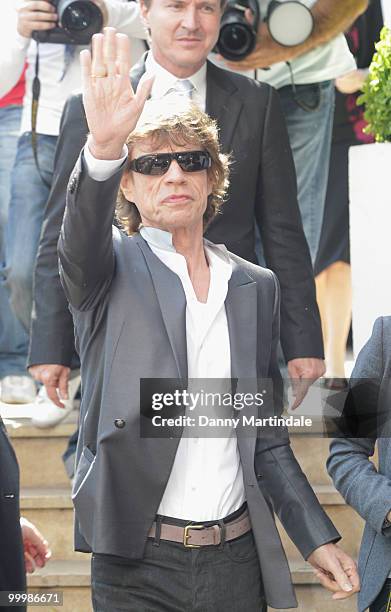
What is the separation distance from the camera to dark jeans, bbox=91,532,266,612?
289 centimetres

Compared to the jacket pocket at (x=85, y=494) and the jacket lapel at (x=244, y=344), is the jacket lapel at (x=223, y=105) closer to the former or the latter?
the jacket lapel at (x=244, y=344)

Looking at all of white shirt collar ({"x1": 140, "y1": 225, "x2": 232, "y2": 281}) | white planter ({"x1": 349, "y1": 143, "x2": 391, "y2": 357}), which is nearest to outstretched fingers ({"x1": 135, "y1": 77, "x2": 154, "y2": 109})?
white shirt collar ({"x1": 140, "y1": 225, "x2": 232, "y2": 281})

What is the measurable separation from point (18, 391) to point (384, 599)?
2.49 metres

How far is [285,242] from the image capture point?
4191mm

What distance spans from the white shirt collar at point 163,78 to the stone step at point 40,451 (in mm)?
1402

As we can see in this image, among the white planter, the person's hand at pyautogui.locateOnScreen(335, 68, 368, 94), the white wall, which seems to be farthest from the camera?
the person's hand at pyautogui.locateOnScreen(335, 68, 368, 94)

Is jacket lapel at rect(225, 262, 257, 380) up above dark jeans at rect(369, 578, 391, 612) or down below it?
above

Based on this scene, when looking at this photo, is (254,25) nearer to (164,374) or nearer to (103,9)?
(103,9)

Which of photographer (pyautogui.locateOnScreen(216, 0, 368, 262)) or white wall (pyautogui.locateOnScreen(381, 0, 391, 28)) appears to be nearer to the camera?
photographer (pyautogui.locateOnScreen(216, 0, 368, 262))

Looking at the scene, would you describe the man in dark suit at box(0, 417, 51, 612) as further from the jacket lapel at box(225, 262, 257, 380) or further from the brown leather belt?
the jacket lapel at box(225, 262, 257, 380)

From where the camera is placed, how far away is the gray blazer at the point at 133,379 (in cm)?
289

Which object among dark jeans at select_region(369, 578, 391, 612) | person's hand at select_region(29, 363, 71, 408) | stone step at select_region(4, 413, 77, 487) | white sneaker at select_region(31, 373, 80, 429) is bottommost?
stone step at select_region(4, 413, 77, 487)

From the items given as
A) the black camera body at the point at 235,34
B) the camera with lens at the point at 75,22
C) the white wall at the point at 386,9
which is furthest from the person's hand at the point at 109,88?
the white wall at the point at 386,9

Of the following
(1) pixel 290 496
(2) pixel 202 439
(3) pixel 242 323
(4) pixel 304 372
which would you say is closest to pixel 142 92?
(3) pixel 242 323
